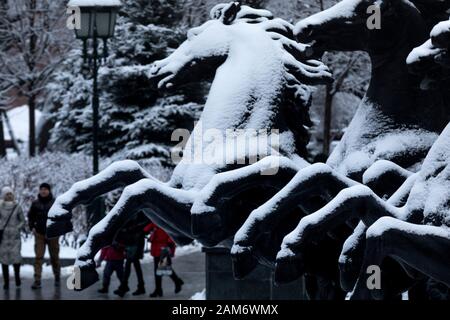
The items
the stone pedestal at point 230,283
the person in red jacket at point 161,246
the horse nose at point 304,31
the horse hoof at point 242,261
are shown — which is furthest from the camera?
the person in red jacket at point 161,246

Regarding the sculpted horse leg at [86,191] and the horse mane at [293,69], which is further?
the horse mane at [293,69]

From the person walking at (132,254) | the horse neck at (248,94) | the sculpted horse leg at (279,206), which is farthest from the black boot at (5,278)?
the sculpted horse leg at (279,206)

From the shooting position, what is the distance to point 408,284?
22.7ft

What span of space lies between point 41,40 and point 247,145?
1978 cm

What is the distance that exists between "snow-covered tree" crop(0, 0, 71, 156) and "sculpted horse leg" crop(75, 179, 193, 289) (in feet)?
63.1

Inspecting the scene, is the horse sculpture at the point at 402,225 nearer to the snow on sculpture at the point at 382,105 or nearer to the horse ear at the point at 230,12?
the snow on sculpture at the point at 382,105

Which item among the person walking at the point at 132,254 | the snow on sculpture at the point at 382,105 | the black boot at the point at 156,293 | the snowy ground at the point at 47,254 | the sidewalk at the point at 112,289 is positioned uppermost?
the snow on sculpture at the point at 382,105

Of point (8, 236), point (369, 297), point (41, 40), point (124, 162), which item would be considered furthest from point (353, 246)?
point (41, 40)

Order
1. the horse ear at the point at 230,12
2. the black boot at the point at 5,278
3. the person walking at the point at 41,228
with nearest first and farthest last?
the horse ear at the point at 230,12
the black boot at the point at 5,278
the person walking at the point at 41,228

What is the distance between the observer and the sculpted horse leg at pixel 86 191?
6945 millimetres

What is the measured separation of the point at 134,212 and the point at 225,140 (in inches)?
40.8

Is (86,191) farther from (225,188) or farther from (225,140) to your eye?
(225,140)

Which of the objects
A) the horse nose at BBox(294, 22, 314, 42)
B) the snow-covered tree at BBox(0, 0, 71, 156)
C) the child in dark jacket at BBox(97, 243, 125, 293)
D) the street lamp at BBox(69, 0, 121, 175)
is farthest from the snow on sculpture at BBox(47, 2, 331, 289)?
the snow-covered tree at BBox(0, 0, 71, 156)

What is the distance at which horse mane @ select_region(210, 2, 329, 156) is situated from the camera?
7719 millimetres
